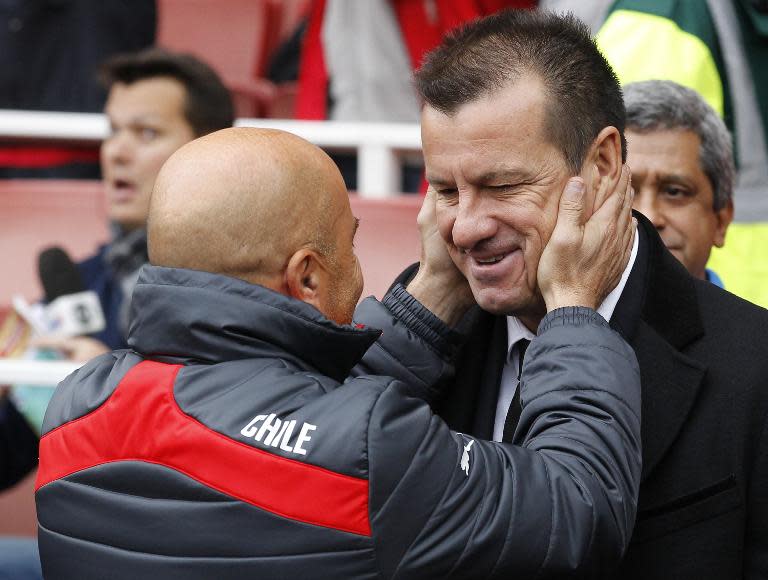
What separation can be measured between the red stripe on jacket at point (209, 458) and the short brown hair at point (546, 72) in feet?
Answer: 2.32

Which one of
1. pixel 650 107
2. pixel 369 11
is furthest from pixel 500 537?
pixel 369 11

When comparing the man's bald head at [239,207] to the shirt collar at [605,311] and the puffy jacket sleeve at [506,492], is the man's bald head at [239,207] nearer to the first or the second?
the puffy jacket sleeve at [506,492]

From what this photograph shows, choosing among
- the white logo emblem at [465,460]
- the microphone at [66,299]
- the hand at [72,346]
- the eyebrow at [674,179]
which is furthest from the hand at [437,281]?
the microphone at [66,299]

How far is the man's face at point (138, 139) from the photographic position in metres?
3.76

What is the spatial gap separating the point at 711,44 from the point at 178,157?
1862mm

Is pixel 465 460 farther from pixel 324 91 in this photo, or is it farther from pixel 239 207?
pixel 324 91

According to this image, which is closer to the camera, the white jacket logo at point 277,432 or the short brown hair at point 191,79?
the white jacket logo at point 277,432

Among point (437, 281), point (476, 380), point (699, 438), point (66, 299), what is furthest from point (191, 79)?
point (699, 438)

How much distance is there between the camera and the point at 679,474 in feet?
6.26

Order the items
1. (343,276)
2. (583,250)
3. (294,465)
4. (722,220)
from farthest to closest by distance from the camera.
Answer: (722,220) → (583,250) → (343,276) → (294,465)

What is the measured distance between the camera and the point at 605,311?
6.74 feet

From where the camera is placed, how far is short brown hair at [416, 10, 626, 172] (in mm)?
1999

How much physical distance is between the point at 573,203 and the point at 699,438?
430 mm

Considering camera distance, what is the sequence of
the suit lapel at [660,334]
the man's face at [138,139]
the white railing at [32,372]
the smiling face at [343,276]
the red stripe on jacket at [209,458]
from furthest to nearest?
the man's face at [138,139] < the white railing at [32,372] < the suit lapel at [660,334] < the smiling face at [343,276] < the red stripe on jacket at [209,458]
